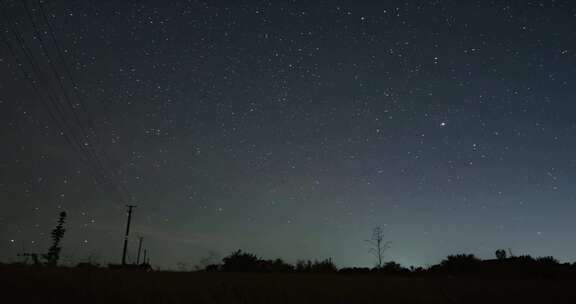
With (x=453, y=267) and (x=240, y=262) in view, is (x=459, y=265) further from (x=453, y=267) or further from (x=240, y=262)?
(x=240, y=262)

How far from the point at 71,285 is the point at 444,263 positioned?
93.8ft

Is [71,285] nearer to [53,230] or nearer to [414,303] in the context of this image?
[414,303]

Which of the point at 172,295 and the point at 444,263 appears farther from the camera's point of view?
the point at 444,263

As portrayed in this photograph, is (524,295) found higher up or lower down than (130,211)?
lower down

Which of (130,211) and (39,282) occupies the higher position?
(130,211)

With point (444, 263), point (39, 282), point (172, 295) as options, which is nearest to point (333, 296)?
point (172, 295)

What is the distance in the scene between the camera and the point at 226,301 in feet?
15.3

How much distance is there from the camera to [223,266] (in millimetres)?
33688

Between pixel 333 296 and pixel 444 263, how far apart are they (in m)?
26.9

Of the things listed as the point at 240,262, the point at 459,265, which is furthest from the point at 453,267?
the point at 240,262

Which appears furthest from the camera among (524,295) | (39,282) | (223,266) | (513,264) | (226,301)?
(223,266)

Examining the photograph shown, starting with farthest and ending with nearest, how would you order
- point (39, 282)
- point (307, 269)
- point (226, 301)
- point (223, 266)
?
point (223, 266), point (307, 269), point (39, 282), point (226, 301)

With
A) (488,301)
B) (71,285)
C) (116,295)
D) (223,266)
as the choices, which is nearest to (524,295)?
(488,301)

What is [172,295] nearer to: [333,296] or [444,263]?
[333,296]
